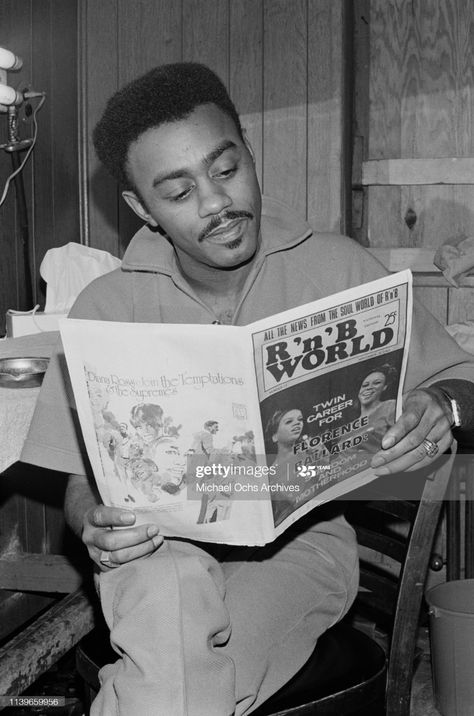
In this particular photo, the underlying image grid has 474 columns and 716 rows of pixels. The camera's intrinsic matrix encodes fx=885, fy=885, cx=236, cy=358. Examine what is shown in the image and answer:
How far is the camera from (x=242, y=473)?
3.52ft

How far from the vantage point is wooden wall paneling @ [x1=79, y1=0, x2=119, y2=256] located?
2676 millimetres

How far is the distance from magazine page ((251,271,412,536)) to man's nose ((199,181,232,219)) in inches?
13.6

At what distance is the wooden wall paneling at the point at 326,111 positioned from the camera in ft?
8.20

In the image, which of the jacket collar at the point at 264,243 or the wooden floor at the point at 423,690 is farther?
the wooden floor at the point at 423,690

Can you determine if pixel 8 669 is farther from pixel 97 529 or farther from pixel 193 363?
pixel 193 363

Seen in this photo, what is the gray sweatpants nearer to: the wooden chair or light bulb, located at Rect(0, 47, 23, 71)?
the wooden chair

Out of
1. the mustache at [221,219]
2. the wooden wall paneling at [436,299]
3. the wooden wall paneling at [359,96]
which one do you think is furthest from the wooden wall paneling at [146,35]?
the mustache at [221,219]

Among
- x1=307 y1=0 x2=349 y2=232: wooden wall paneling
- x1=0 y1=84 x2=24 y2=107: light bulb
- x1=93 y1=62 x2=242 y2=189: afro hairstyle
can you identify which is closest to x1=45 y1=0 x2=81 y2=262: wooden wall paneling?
x1=0 y1=84 x2=24 y2=107: light bulb

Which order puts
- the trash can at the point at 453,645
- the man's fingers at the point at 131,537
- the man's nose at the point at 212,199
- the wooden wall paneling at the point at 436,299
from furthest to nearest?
the wooden wall paneling at the point at 436,299
the trash can at the point at 453,645
the man's nose at the point at 212,199
the man's fingers at the point at 131,537

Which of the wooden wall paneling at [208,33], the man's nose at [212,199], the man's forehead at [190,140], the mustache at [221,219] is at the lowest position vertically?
the mustache at [221,219]

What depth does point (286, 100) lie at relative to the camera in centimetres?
255

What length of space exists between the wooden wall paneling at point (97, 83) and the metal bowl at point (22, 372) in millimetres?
1234

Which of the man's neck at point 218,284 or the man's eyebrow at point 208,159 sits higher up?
the man's eyebrow at point 208,159

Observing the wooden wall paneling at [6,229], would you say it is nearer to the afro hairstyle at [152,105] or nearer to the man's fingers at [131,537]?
the afro hairstyle at [152,105]
